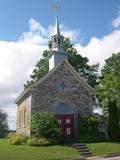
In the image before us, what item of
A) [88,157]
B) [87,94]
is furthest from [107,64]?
[88,157]

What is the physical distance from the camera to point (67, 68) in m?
33.8

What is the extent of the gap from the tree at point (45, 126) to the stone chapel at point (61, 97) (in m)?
1.72

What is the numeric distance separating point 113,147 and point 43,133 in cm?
642

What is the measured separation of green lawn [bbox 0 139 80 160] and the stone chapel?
216 inches

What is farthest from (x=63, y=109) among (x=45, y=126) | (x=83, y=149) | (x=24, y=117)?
(x=83, y=149)

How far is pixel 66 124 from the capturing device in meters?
32.4

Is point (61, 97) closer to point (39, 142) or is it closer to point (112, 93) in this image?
point (39, 142)

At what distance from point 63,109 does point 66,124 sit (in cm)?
158

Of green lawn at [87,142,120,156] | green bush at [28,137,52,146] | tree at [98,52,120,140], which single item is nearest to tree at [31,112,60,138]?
green bush at [28,137,52,146]

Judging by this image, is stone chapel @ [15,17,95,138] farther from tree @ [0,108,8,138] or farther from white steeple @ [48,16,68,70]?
tree @ [0,108,8,138]

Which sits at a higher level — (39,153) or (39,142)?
(39,142)

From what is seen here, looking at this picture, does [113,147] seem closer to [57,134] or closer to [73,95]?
[57,134]

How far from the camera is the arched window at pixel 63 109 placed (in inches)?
1284

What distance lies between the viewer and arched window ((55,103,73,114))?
32625 millimetres
